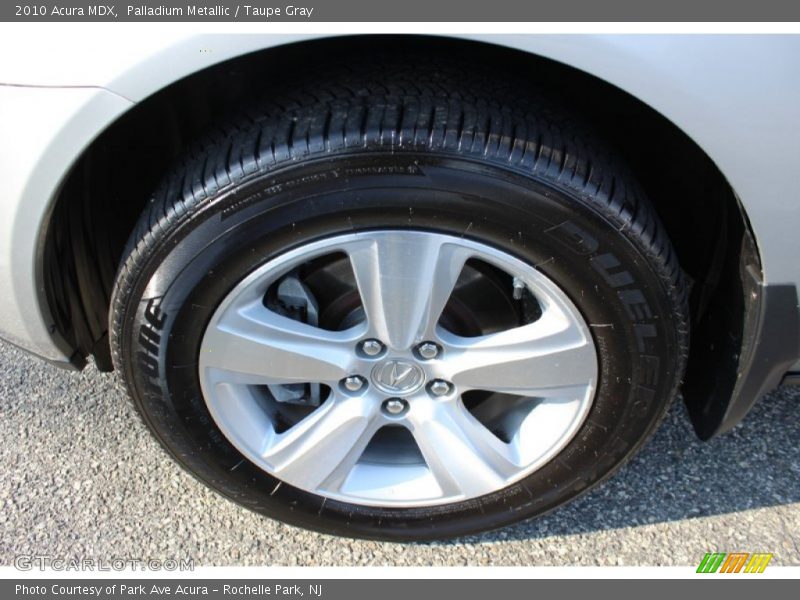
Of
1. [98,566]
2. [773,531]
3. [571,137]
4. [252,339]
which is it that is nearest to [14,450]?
[98,566]

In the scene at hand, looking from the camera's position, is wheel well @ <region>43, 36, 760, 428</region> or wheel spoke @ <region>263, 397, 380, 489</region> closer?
wheel well @ <region>43, 36, 760, 428</region>

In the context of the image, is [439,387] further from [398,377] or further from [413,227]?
[413,227]

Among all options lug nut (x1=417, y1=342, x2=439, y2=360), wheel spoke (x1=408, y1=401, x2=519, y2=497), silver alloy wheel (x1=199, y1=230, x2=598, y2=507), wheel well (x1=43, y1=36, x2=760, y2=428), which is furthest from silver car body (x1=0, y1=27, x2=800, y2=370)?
wheel spoke (x1=408, y1=401, x2=519, y2=497)

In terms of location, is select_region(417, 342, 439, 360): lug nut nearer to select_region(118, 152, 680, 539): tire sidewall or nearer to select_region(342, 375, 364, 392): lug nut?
select_region(342, 375, 364, 392): lug nut

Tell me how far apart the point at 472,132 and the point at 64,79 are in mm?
674

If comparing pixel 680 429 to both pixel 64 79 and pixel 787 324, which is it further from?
pixel 64 79

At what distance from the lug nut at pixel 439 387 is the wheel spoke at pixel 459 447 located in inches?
1.0

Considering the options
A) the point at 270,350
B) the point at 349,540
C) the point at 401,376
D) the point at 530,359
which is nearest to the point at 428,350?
the point at 401,376

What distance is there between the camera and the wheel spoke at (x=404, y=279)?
1.36 m

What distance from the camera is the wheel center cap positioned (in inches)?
60.1

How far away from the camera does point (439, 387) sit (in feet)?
5.16

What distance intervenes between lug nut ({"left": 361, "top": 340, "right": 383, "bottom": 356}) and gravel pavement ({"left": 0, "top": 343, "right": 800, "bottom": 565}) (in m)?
0.54

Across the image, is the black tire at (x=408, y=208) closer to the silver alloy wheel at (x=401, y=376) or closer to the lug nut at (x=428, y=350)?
the silver alloy wheel at (x=401, y=376)

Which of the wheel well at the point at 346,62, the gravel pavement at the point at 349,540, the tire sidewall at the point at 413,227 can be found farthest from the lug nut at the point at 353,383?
the wheel well at the point at 346,62
